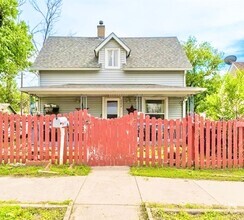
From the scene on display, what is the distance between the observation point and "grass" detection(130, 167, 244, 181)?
7.31 metres

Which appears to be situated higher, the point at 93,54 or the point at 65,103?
the point at 93,54

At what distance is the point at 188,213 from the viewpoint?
4.77 meters

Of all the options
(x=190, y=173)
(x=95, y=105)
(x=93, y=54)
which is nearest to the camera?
(x=190, y=173)

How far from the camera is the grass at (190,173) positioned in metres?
7.31

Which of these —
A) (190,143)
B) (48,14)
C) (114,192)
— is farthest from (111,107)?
(48,14)

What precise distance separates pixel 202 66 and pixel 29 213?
2972cm

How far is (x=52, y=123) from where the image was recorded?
8484 millimetres

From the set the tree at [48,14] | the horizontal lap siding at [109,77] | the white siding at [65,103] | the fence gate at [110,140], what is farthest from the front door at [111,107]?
the tree at [48,14]

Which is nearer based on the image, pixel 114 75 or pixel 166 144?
pixel 166 144

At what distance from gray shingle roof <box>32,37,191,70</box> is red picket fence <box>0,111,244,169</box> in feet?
39.2

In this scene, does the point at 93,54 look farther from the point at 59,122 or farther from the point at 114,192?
the point at 114,192

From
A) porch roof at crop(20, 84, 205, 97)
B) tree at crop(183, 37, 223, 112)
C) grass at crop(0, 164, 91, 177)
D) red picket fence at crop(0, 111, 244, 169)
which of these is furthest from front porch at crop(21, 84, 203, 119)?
tree at crop(183, 37, 223, 112)

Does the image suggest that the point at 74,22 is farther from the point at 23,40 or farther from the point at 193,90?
the point at 193,90

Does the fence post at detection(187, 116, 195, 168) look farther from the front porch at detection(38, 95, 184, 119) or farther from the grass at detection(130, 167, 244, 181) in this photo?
the front porch at detection(38, 95, 184, 119)
